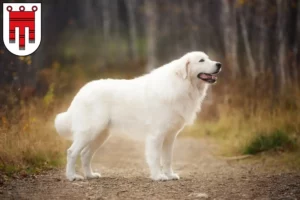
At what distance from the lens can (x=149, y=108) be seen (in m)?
6.06

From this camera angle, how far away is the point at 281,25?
12117 mm

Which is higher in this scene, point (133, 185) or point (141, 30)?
point (141, 30)

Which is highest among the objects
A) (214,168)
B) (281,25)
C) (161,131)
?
(281,25)

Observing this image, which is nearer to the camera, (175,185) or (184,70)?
(175,185)

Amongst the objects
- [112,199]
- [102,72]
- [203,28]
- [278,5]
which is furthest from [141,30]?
[112,199]

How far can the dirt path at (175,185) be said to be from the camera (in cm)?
509

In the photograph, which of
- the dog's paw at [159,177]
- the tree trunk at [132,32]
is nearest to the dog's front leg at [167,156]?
the dog's paw at [159,177]

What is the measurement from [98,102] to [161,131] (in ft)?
2.71

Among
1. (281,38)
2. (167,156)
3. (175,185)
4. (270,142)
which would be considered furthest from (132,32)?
(175,185)

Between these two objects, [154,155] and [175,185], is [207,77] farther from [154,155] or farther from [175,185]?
[175,185]

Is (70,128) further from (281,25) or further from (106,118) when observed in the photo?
(281,25)

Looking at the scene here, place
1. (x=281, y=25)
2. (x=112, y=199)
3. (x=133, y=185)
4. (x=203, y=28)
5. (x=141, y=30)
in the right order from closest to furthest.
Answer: (x=112, y=199)
(x=133, y=185)
(x=281, y=25)
(x=203, y=28)
(x=141, y=30)

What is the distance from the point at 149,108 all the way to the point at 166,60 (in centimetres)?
2049

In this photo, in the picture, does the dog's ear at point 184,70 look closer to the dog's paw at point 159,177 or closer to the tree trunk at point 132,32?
the dog's paw at point 159,177
